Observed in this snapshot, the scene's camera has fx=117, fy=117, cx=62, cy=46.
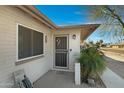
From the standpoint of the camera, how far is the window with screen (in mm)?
3375

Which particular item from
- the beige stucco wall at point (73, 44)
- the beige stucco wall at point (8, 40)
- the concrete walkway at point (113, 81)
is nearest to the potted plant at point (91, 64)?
the concrete walkway at point (113, 81)

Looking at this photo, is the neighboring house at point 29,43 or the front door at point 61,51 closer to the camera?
the neighboring house at point 29,43

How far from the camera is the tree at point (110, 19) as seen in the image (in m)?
6.03

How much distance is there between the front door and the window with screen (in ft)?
5.51

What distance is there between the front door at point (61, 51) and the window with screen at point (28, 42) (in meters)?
1.68

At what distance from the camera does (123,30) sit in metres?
6.08

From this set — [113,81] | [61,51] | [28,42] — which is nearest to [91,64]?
[113,81]

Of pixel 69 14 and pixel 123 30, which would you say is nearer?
pixel 123 30

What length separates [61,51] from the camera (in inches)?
253

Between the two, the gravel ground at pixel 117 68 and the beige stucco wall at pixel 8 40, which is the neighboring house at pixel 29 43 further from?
the gravel ground at pixel 117 68

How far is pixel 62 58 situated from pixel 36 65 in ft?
6.92
